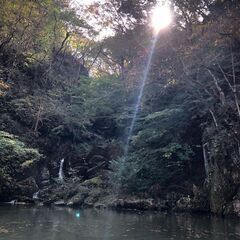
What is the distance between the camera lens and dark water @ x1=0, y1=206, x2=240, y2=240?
10453mm

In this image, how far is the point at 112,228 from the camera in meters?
12.1

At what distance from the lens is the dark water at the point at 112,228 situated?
1045cm

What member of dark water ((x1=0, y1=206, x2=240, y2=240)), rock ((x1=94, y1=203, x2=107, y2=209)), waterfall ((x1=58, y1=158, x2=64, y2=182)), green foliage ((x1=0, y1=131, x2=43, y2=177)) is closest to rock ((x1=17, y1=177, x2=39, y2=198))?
green foliage ((x1=0, y1=131, x2=43, y2=177))

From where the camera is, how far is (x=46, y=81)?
105ft

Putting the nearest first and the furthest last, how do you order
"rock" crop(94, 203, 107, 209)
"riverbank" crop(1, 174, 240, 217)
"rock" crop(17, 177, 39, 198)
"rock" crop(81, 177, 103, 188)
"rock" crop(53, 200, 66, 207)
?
1. "riverbank" crop(1, 174, 240, 217)
2. "rock" crop(94, 203, 107, 209)
3. "rock" crop(53, 200, 66, 207)
4. "rock" crop(17, 177, 39, 198)
5. "rock" crop(81, 177, 103, 188)

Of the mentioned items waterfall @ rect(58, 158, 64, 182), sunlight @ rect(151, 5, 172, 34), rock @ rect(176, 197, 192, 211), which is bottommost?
rock @ rect(176, 197, 192, 211)

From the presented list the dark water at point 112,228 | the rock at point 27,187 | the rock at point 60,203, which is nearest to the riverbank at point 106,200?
the rock at point 60,203

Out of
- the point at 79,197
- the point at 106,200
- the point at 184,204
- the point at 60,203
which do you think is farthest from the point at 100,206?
the point at 184,204

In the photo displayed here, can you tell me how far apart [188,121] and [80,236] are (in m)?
12.0

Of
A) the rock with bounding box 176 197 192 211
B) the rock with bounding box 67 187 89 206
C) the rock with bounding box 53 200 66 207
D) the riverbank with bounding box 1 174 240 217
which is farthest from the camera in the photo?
the rock with bounding box 67 187 89 206

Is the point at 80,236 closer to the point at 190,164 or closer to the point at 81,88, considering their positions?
the point at 190,164

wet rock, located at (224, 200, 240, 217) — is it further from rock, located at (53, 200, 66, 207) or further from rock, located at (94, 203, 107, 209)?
rock, located at (53, 200, 66, 207)

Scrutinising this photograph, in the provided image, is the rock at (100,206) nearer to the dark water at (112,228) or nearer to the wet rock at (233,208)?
the dark water at (112,228)

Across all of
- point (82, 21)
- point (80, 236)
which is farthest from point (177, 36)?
point (82, 21)
